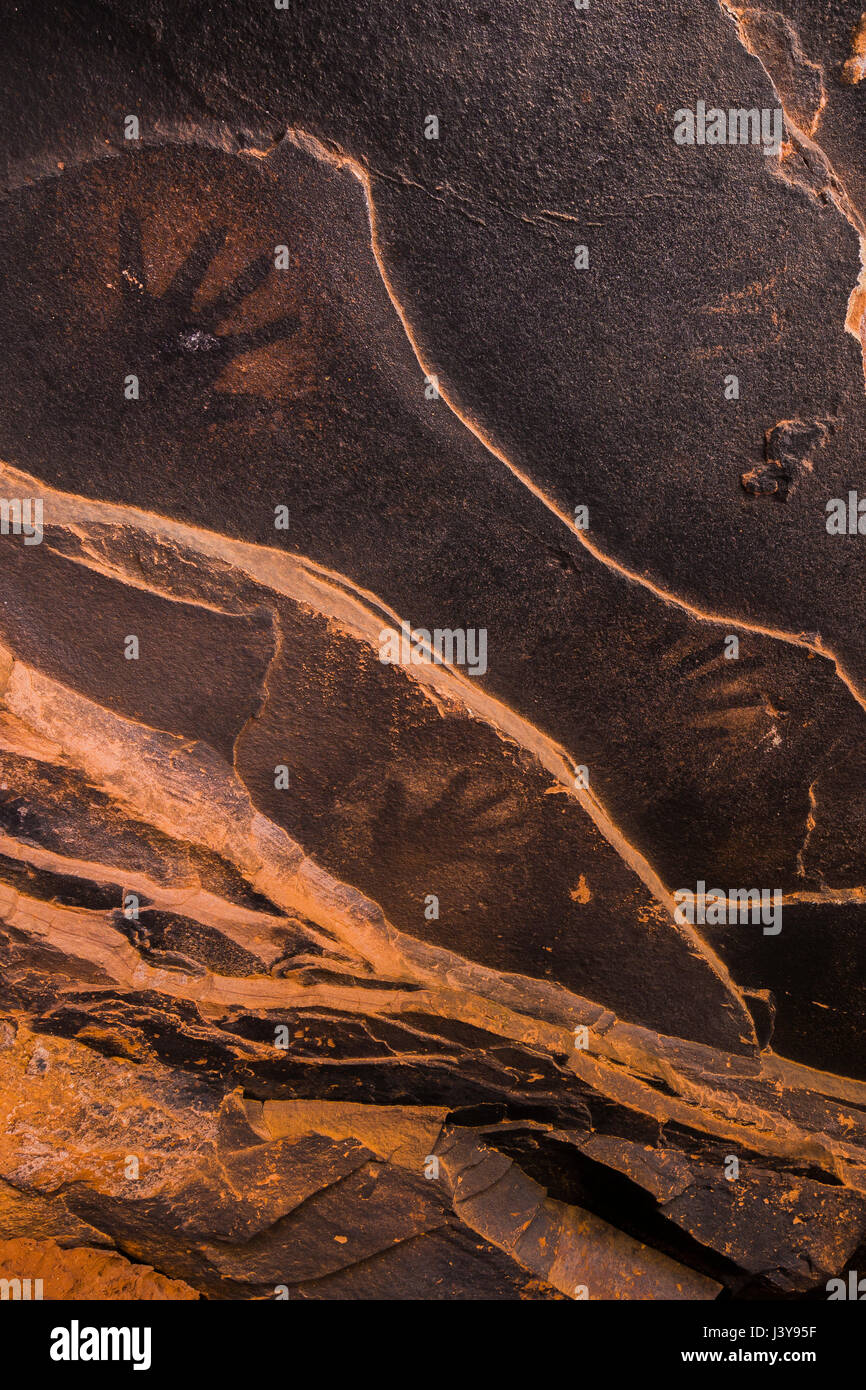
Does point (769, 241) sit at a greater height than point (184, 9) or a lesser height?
lesser

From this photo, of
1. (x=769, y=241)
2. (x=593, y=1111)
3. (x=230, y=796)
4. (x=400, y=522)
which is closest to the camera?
(x=769, y=241)

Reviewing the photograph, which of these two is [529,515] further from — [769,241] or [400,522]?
[769,241]

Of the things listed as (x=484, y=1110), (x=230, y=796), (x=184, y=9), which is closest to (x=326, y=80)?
(x=184, y=9)

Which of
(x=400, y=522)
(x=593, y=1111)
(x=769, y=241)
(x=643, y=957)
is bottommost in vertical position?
(x=593, y=1111)

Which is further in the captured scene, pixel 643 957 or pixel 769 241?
pixel 643 957

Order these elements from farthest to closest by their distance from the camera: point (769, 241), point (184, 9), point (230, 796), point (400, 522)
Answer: point (230, 796)
point (400, 522)
point (769, 241)
point (184, 9)

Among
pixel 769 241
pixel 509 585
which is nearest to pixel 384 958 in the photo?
pixel 509 585
